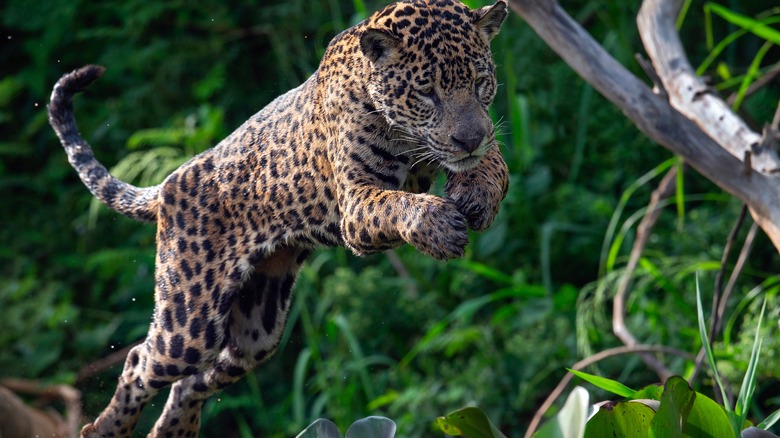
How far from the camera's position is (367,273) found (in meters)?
6.32

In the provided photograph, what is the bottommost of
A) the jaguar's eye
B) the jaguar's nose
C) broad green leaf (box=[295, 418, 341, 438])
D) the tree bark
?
broad green leaf (box=[295, 418, 341, 438])

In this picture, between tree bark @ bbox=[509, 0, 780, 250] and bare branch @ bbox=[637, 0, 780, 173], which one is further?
bare branch @ bbox=[637, 0, 780, 173]

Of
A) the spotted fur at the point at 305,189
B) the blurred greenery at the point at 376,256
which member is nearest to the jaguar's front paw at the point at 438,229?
the spotted fur at the point at 305,189

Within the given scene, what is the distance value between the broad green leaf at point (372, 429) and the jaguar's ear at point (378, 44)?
1041 mm

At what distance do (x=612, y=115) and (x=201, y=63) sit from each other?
300cm

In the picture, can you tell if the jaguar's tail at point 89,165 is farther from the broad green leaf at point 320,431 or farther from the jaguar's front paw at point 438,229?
the jaguar's front paw at point 438,229

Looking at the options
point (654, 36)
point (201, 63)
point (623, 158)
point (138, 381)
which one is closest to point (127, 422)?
point (138, 381)

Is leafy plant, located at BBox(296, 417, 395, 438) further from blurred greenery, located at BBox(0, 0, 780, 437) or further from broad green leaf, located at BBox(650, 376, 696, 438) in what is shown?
blurred greenery, located at BBox(0, 0, 780, 437)

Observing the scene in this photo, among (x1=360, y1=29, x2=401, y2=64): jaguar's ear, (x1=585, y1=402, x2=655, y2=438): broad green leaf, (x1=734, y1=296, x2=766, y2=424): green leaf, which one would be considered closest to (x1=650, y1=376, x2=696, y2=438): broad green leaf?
(x1=585, y1=402, x2=655, y2=438): broad green leaf

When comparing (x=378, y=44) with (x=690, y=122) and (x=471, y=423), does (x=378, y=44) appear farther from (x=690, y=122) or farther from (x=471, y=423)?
(x=690, y=122)

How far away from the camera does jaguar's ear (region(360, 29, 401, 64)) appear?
262 centimetres

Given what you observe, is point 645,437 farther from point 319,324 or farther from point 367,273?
point 319,324

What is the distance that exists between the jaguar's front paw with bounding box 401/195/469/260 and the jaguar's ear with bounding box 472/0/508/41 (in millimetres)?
491

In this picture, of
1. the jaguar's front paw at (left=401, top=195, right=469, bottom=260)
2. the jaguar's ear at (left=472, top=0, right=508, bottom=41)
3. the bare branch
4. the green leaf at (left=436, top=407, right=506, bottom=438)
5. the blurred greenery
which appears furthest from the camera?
the blurred greenery
